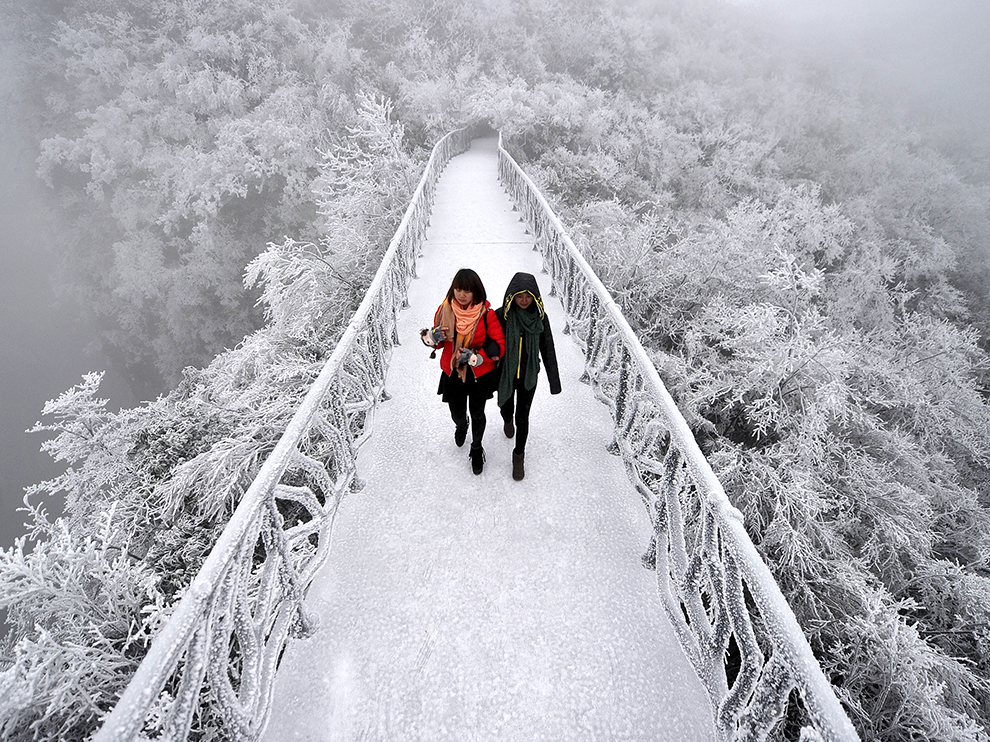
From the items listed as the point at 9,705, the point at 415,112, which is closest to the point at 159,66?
the point at 415,112

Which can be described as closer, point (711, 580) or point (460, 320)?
point (711, 580)

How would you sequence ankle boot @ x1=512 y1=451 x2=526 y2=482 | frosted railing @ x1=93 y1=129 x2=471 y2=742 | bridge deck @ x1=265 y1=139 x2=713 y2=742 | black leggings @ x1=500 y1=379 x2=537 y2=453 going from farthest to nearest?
1. ankle boot @ x1=512 y1=451 x2=526 y2=482
2. black leggings @ x1=500 y1=379 x2=537 y2=453
3. bridge deck @ x1=265 y1=139 x2=713 y2=742
4. frosted railing @ x1=93 y1=129 x2=471 y2=742

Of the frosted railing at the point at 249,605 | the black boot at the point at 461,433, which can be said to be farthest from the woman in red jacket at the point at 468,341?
the frosted railing at the point at 249,605

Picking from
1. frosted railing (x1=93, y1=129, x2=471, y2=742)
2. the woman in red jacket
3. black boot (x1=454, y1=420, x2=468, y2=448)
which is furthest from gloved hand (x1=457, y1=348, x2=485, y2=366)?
frosted railing (x1=93, y1=129, x2=471, y2=742)

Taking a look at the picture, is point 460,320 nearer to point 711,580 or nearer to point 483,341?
point 483,341

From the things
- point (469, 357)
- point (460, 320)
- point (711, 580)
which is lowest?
point (711, 580)

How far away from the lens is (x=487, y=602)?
Answer: 2.60 meters

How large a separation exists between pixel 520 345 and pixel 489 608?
1.62 meters

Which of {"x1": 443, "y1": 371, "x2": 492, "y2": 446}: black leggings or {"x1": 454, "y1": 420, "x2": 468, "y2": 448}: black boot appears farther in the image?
{"x1": 454, "y1": 420, "x2": 468, "y2": 448}: black boot

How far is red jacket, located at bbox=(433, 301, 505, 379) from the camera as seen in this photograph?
3.16m

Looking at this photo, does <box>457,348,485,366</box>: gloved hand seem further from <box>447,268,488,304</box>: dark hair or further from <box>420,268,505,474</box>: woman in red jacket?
<box>447,268,488,304</box>: dark hair

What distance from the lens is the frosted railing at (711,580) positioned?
1556 millimetres

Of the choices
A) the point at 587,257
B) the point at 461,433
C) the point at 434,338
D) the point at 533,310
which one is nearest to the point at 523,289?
the point at 533,310

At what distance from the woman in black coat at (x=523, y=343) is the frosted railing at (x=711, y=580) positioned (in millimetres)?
697
